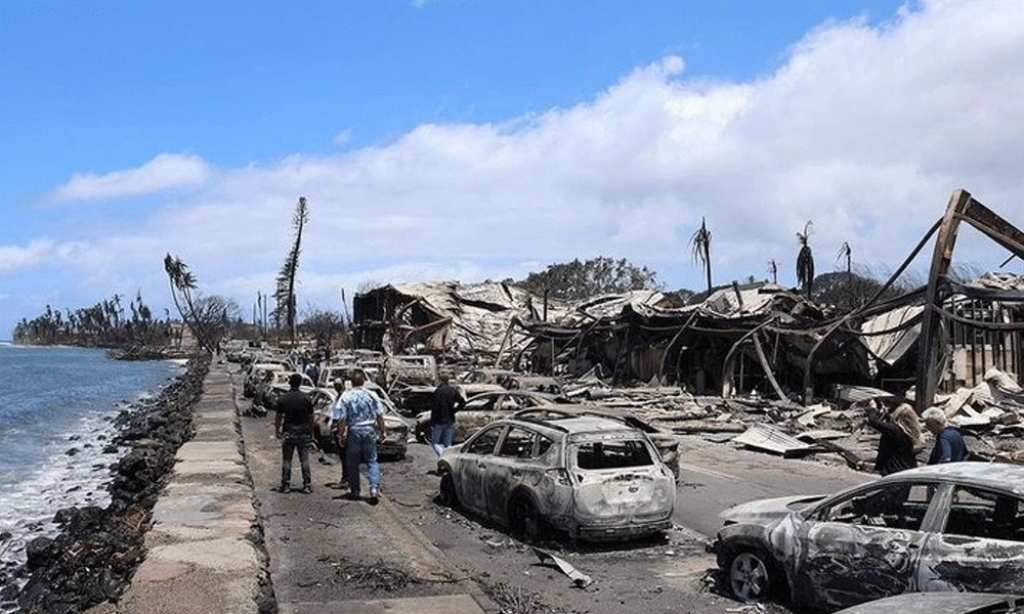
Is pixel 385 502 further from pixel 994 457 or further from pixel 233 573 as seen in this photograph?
pixel 994 457

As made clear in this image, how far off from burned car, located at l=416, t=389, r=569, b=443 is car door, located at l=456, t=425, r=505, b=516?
578 centimetres

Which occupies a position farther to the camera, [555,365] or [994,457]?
[555,365]

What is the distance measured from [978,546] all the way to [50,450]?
29934 mm

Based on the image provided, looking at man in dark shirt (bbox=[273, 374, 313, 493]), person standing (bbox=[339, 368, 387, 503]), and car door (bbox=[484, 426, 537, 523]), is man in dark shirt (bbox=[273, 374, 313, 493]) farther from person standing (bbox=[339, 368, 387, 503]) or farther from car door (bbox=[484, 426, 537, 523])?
car door (bbox=[484, 426, 537, 523])

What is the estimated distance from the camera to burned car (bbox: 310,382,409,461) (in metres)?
19.5

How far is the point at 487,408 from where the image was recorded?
20625mm

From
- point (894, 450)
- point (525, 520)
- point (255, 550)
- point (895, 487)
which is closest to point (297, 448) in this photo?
point (525, 520)

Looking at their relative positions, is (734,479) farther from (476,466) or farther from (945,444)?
(945,444)

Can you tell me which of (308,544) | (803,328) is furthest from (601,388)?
(308,544)

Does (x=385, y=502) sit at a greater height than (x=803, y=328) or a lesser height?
lesser

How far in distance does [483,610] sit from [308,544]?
3.64 meters

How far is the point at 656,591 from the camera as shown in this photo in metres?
9.41

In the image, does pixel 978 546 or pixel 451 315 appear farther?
pixel 451 315

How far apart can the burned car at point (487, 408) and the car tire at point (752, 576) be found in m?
10.3
